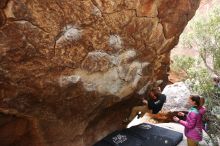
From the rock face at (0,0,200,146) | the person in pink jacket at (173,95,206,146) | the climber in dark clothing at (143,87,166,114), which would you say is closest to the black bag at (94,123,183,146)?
the rock face at (0,0,200,146)

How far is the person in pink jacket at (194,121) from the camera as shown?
7247 millimetres

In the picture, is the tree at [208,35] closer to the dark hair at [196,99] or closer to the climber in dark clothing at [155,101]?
the climber in dark clothing at [155,101]

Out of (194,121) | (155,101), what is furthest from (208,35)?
(194,121)

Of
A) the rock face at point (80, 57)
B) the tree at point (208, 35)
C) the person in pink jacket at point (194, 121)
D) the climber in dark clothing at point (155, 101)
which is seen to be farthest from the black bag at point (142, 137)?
the tree at point (208, 35)

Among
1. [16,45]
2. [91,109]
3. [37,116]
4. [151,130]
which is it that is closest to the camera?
[16,45]

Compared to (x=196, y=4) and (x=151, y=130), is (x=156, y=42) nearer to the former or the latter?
(x=196, y=4)

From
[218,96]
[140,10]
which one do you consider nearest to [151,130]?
[218,96]

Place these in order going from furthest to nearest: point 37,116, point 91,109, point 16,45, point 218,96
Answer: point 218,96 < point 91,109 < point 37,116 < point 16,45

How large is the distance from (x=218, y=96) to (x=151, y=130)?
1693mm

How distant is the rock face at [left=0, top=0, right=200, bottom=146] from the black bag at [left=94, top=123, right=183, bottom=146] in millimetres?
365

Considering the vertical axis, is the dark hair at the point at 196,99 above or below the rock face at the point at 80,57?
below

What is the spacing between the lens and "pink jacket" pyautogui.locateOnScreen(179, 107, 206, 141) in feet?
23.8

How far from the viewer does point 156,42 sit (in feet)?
25.9

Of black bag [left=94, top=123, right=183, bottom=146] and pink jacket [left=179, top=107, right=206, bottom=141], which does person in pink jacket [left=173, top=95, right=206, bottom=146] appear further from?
black bag [left=94, top=123, right=183, bottom=146]
